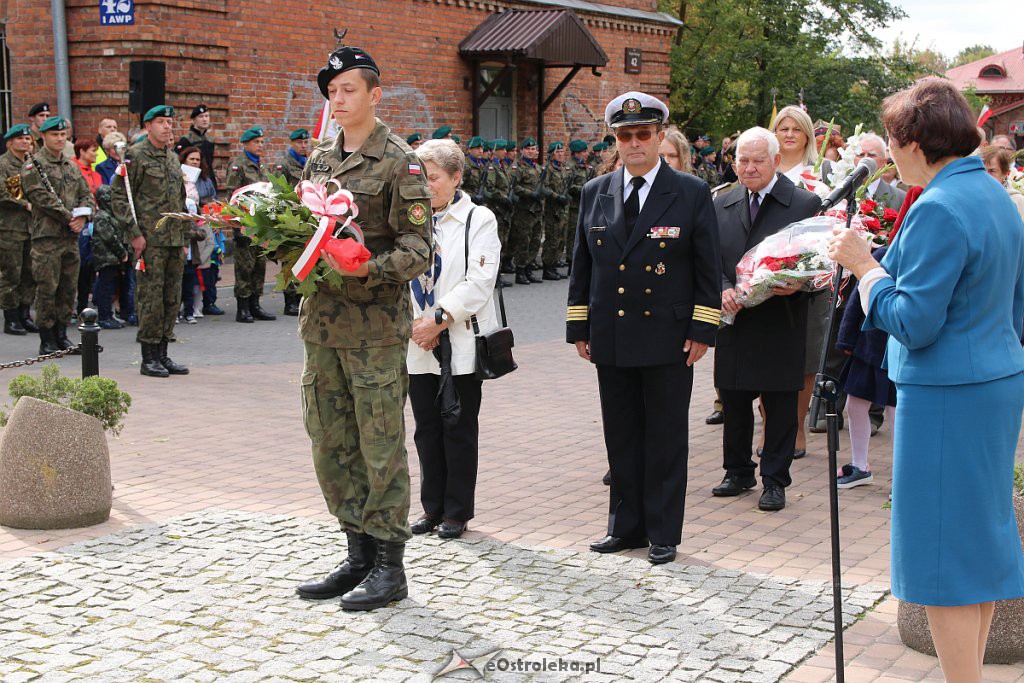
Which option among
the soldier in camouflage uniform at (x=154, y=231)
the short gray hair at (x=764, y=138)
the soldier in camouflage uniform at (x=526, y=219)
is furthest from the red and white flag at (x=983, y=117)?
the soldier in camouflage uniform at (x=526, y=219)

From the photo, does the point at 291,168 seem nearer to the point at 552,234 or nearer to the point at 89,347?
the point at 552,234

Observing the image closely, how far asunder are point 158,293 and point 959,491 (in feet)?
27.8

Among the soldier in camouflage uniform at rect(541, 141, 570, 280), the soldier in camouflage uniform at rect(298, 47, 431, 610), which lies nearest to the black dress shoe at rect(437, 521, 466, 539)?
the soldier in camouflage uniform at rect(298, 47, 431, 610)

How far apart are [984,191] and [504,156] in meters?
15.7

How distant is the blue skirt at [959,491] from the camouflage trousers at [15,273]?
426 inches

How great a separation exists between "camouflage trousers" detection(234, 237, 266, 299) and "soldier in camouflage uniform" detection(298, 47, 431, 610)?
350 inches

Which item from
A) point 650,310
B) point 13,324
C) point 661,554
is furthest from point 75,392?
point 13,324

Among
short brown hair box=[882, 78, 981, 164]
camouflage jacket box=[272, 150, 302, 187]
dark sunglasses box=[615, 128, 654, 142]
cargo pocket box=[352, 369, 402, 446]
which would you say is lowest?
cargo pocket box=[352, 369, 402, 446]

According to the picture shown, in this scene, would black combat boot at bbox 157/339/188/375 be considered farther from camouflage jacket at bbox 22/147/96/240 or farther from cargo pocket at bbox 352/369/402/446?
cargo pocket at bbox 352/369/402/446

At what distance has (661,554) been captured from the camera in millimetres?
5848

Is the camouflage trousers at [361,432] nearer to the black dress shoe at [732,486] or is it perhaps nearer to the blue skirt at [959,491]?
the blue skirt at [959,491]

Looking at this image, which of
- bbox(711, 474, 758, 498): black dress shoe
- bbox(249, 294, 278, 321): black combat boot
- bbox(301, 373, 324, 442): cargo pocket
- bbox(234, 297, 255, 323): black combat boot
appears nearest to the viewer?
bbox(301, 373, 324, 442): cargo pocket

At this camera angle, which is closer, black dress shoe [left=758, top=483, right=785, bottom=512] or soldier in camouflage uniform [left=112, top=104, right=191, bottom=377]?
black dress shoe [left=758, top=483, right=785, bottom=512]

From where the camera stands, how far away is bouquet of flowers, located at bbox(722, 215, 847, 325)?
A: 258 inches
